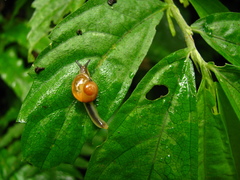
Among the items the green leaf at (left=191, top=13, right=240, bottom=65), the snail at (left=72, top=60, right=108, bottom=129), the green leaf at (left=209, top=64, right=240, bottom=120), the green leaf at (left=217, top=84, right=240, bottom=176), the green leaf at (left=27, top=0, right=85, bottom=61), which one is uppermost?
the green leaf at (left=27, top=0, right=85, bottom=61)

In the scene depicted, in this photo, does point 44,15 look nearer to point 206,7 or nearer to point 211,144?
point 206,7

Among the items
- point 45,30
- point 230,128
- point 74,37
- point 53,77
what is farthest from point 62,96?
point 230,128

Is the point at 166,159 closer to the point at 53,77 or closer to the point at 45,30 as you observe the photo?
the point at 53,77

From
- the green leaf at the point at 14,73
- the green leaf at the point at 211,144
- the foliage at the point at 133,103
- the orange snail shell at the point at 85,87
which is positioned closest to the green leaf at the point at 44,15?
the foliage at the point at 133,103

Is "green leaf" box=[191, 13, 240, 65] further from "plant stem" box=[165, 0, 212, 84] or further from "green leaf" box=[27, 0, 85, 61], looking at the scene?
"green leaf" box=[27, 0, 85, 61]

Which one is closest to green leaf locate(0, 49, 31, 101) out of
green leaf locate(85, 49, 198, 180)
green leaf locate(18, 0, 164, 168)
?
green leaf locate(18, 0, 164, 168)

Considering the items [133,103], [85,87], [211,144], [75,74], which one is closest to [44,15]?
[75,74]
